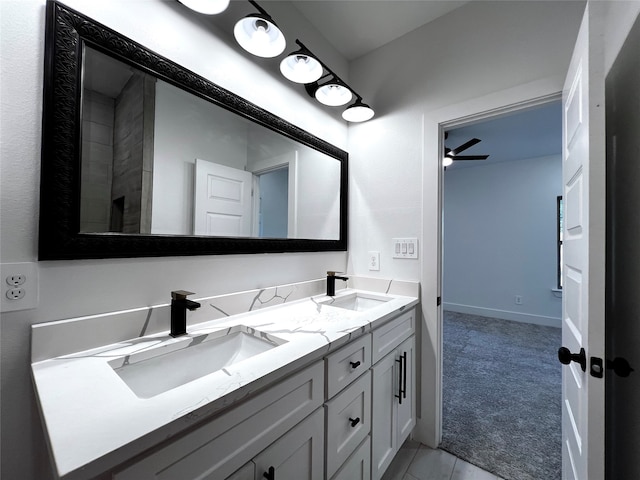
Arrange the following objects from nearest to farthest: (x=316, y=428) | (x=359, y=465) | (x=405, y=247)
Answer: (x=316, y=428), (x=359, y=465), (x=405, y=247)

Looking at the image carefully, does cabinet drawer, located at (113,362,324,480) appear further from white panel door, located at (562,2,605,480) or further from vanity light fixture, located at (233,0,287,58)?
vanity light fixture, located at (233,0,287,58)

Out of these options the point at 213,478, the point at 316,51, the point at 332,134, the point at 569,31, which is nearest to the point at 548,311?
the point at 569,31

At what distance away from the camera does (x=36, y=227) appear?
0.75m

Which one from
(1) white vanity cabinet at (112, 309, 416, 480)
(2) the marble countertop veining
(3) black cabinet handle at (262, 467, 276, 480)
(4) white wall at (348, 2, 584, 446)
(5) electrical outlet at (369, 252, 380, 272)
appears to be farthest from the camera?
(5) electrical outlet at (369, 252, 380, 272)

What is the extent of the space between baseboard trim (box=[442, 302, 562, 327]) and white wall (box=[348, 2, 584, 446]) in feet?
Result: 8.87

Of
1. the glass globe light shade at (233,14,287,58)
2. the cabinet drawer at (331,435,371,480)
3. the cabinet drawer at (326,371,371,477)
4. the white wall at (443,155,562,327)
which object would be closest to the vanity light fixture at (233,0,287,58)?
the glass globe light shade at (233,14,287,58)

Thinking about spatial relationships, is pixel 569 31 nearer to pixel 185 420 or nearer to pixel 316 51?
pixel 316 51

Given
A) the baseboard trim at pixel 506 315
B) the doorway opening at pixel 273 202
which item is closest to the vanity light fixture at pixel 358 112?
the doorway opening at pixel 273 202

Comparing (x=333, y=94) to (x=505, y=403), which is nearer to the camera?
(x=333, y=94)

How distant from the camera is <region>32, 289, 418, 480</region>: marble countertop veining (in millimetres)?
431

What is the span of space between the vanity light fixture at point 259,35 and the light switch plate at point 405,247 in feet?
4.09

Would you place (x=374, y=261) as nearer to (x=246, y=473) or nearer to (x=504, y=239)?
(x=246, y=473)

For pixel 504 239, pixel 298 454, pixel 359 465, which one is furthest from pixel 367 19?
pixel 504 239

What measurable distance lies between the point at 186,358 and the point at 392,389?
985mm
